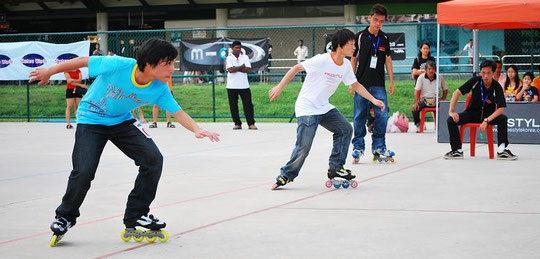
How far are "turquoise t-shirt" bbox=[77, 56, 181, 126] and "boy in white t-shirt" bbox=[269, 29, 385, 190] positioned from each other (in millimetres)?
2767

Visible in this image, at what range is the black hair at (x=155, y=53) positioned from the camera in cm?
604

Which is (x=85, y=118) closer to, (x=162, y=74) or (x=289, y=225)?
(x=162, y=74)

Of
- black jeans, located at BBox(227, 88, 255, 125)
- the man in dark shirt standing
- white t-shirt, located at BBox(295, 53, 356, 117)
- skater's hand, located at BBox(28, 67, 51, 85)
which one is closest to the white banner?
black jeans, located at BBox(227, 88, 255, 125)

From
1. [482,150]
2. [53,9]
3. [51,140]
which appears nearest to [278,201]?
[482,150]

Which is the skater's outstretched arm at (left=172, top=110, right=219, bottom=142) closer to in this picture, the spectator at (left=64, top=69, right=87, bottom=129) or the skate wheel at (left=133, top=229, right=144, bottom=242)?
the skate wheel at (left=133, top=229, right=144, bottom=242)

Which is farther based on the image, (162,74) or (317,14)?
(317,14)

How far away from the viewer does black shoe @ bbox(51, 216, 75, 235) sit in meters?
6.13

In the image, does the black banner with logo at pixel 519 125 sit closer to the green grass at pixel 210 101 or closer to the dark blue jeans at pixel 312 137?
the dark blue jeans at pixel 312 137

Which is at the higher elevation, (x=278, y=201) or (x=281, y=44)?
(x=281, y=44)

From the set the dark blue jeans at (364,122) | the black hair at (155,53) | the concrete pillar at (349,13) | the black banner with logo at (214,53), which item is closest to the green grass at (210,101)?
the black banner with logo at (214,53)

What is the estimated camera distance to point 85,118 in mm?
6352

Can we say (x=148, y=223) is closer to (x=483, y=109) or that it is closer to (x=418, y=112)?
(x=483, y=109)

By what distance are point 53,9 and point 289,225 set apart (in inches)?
1492

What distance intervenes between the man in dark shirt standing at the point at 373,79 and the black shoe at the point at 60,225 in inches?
229
